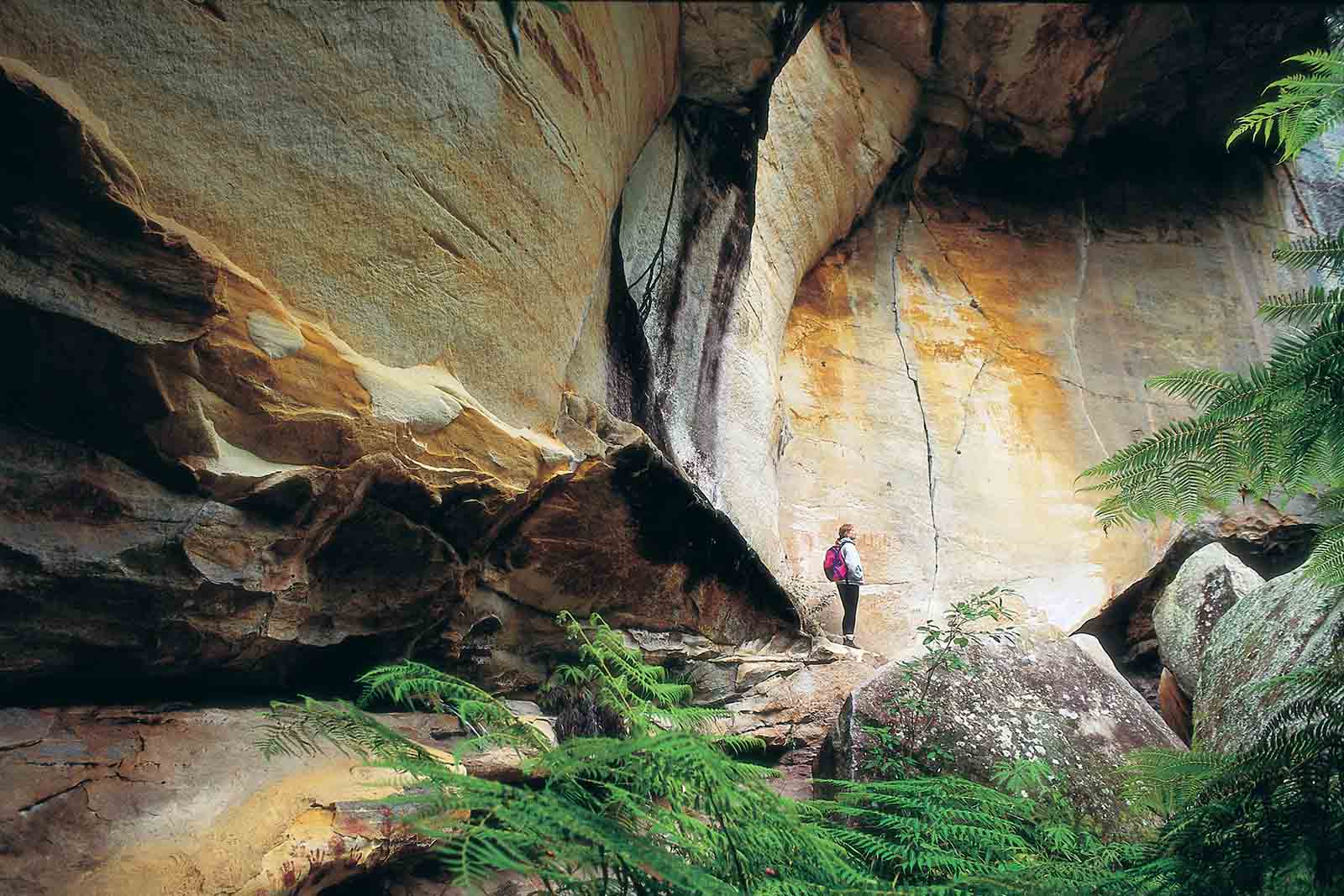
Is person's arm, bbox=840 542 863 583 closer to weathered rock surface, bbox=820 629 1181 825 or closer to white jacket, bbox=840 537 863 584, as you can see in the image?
white jacket, bbox=840 537 863 584

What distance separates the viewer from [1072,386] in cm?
900

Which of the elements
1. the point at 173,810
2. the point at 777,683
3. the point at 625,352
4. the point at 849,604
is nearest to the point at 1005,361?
the point at 849,604

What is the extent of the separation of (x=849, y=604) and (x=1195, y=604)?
8.19 feet

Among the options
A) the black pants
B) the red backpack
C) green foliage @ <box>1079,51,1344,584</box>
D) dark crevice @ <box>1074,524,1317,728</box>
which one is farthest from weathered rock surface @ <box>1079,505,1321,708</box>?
green foliage @ <box>1079,51,1344,584</box>

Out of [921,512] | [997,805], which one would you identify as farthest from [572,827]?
[921,512]

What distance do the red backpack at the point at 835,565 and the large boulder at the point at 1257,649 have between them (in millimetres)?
2863

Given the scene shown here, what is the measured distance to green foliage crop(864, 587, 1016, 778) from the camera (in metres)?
3.60

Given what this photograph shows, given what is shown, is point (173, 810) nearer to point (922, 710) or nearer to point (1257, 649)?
point (922, 710)

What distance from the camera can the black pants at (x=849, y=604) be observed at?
686cm

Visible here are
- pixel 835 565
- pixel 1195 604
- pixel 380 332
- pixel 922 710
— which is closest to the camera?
pixel 380 332

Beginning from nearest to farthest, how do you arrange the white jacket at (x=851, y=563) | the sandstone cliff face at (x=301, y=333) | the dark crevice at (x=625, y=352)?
1. the sandstone cliff face at (x=301, y=333)
2. the dark crevice at (x=625, y=352)
3. the white jacket at (x=851, y=563)

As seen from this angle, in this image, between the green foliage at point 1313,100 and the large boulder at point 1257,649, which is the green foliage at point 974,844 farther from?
the green foliage at point 1313,100

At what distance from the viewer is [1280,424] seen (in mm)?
2127

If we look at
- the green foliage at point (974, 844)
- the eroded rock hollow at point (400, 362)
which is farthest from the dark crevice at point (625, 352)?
the green foliage at point (974, 844)
